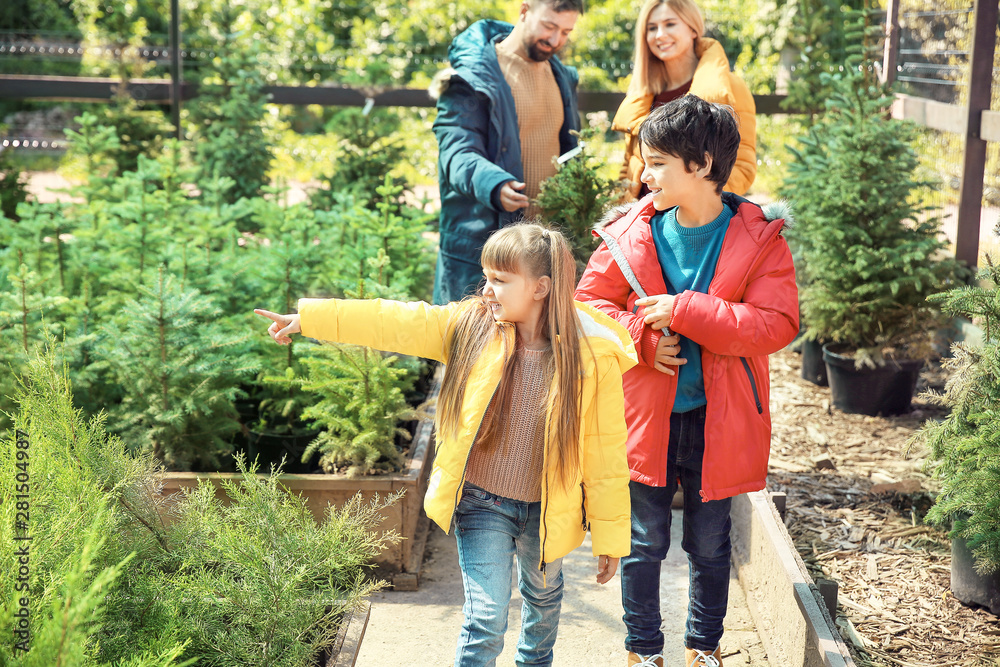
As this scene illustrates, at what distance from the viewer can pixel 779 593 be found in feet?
10.0

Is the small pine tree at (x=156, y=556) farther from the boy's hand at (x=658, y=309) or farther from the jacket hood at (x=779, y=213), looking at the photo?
the jacket hood at (x=779, y=213)

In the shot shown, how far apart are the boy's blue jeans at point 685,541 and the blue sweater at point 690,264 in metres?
0.07

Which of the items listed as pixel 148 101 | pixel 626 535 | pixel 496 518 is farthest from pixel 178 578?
pixel 148 101

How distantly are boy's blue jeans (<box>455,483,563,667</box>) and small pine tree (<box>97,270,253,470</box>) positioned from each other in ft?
5.04

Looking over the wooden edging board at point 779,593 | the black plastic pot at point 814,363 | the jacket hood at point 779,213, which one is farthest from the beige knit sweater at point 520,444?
the black plastic pot at point 814,363

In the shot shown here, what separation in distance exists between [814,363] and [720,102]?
2758 millimetres

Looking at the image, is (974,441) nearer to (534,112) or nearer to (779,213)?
(779,213)

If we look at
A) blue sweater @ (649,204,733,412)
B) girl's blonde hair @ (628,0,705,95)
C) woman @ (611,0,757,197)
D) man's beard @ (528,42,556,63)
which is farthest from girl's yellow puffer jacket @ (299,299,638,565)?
man's beard @ (528,42,556,63)

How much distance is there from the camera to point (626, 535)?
231 cm

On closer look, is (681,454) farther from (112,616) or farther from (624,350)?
(112,616)

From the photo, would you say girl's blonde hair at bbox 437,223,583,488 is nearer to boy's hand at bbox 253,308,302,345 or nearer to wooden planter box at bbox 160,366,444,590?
boy's hand at bbox 253,308,302,345

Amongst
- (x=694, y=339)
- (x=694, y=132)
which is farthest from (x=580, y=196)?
(x=694, y=339)

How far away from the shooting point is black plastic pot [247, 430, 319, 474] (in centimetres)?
381

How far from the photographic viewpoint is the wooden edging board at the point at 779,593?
2.66 m
